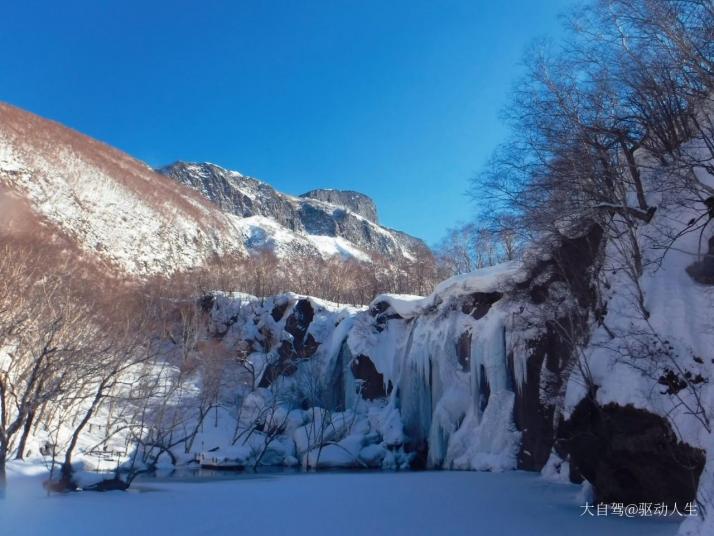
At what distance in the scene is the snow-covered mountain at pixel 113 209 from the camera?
51.3 meters

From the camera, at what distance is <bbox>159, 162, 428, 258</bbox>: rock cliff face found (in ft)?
367

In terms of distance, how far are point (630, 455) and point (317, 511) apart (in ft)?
15.2

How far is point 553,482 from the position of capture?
12.0 metres

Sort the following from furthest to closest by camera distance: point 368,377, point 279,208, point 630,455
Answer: point 279,208 < point 368,377 < point 630,455

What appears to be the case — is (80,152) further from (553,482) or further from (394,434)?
(553,482)

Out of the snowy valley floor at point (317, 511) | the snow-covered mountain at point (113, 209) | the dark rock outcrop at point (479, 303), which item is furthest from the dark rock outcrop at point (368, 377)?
the snow-covered mountain at point (113, 209)

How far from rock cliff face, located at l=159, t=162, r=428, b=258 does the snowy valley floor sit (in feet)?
311

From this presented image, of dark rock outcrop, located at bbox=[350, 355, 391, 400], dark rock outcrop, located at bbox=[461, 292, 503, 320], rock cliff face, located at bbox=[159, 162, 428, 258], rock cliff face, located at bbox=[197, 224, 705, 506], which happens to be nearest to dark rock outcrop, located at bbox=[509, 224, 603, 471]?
rock cliff face, located at bbox=[197, 224, 705, 506]

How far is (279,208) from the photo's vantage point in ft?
385

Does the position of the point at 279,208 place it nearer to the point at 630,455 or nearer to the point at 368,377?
the point at 368,377

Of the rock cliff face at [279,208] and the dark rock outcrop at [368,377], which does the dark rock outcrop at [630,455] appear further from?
the rock cliff face at [279,208]

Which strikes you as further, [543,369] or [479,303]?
[479,303]

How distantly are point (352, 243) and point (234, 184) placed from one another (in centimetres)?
2794

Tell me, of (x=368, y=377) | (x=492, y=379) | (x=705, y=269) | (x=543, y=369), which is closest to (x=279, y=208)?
(x=368, y=377)
